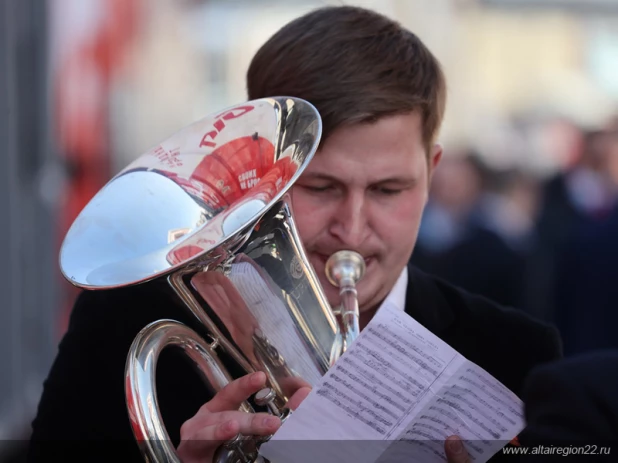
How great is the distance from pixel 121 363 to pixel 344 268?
1.92 ft

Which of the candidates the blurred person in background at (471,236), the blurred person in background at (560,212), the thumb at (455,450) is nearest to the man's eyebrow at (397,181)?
the thumb at (455,450)

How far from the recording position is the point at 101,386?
2.36 m

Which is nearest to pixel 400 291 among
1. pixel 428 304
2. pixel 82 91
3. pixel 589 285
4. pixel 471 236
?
pixel 428 304

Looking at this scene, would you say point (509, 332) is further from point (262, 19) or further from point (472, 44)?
point (472, 44)

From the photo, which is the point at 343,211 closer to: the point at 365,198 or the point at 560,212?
the point at 365,198

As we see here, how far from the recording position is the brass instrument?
1940mm

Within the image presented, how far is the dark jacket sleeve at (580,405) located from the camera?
1.33m

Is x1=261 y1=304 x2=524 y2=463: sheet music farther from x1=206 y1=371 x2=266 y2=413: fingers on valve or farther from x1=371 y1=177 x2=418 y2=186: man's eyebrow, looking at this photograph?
x1=371 y1=177 x2=418 y2=186: man's eyebrow

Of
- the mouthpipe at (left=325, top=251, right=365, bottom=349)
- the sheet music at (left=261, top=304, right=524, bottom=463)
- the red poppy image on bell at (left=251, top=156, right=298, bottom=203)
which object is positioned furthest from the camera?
the mouthpipe at (left=325, top=251, right=365, bottom=349)

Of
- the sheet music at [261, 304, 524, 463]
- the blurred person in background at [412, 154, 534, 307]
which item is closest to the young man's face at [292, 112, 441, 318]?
the sheet music at [261, 304, 524, 463]

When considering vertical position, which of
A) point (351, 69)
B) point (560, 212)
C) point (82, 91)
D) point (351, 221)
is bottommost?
point (560, 212)

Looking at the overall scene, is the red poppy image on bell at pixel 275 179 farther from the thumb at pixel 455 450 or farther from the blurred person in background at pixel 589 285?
the blurred person in background at pixel 589 285

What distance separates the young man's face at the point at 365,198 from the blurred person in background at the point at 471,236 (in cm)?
354

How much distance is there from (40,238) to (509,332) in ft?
10.3
